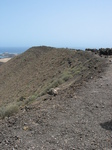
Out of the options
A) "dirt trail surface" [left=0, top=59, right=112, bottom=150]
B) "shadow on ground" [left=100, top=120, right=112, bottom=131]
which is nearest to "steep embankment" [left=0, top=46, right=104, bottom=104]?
"dirt trail surface" [left=0, top=59, right=112, bottom=150]

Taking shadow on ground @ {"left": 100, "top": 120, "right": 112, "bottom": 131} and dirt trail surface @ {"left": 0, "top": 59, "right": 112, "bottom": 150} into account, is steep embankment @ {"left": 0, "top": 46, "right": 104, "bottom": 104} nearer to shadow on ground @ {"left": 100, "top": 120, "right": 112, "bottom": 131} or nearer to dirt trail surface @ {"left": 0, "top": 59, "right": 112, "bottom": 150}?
dirt trail surface @ {"left": 0, "top": 59, "right": 112, "bottom": 150}

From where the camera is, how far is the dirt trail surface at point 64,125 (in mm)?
6805

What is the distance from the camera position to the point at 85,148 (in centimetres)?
654

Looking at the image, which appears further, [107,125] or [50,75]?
[50,75]

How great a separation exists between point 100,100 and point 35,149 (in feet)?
16.0

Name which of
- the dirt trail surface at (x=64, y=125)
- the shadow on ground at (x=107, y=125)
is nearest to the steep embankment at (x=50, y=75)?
the dirt trail surface at (x=64, y=125)

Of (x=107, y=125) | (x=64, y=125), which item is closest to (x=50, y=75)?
(x=64, y=125)

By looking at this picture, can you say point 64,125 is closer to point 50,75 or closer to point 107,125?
point 107,125

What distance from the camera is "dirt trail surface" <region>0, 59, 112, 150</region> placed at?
680 cm

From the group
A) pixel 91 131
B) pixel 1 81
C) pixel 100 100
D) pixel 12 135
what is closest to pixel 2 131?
pixel 12 135

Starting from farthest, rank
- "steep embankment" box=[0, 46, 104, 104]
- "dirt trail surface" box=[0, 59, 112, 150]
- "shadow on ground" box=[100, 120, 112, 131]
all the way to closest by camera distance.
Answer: "steep embankment" box=[0, 46, 104, 104] < "shadow on ground" box=[100, 120, 112, 131] < "dirt trail surface" box=[0, 59, 112, 150]

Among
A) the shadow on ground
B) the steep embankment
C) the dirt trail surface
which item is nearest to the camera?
the dirt trail surface

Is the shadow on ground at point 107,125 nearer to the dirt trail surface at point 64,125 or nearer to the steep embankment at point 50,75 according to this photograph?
the dirt trail surface at point 64,125

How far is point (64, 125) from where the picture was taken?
8.08 m
